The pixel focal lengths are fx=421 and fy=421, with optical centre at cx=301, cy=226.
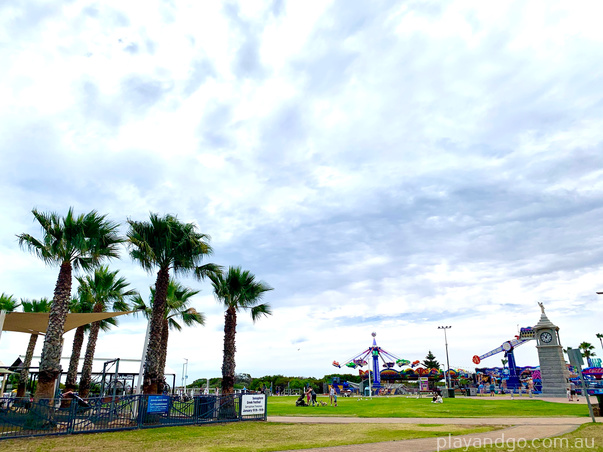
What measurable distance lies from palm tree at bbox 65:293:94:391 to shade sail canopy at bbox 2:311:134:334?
605cm

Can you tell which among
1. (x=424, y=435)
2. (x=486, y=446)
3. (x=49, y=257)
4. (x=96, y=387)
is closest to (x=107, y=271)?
(x=49, y=257)

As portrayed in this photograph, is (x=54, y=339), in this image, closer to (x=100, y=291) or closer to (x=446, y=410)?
(x=100, y=291)

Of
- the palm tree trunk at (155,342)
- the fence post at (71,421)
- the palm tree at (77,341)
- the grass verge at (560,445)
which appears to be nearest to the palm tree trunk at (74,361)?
the palm tree at (77,341)

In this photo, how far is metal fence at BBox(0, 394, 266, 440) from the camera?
14172 millimetres

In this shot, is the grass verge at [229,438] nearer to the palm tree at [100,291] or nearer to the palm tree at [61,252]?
the palm tree at [61,252]

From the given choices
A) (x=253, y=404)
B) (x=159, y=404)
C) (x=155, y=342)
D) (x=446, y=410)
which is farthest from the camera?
(x=446, y=410)

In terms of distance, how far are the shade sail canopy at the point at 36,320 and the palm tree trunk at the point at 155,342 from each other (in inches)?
95.2

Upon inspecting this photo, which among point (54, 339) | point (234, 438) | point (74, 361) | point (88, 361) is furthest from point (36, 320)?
point (234, 438)

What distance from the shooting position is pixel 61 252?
716 inches

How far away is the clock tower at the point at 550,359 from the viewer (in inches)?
1820

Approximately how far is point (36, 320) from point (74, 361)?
946 centimetres

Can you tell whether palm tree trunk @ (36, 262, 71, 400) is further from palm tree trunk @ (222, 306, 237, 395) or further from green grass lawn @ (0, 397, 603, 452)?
palm tree trunk @ (222, 306, 237, 395)

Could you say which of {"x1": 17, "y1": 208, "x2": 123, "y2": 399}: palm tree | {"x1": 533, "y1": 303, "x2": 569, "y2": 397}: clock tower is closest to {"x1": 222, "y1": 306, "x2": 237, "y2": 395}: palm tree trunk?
{"x1": 17, "y1": 208, "x2": 123, "y2": 399}: palm tree

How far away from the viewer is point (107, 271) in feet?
95.9
